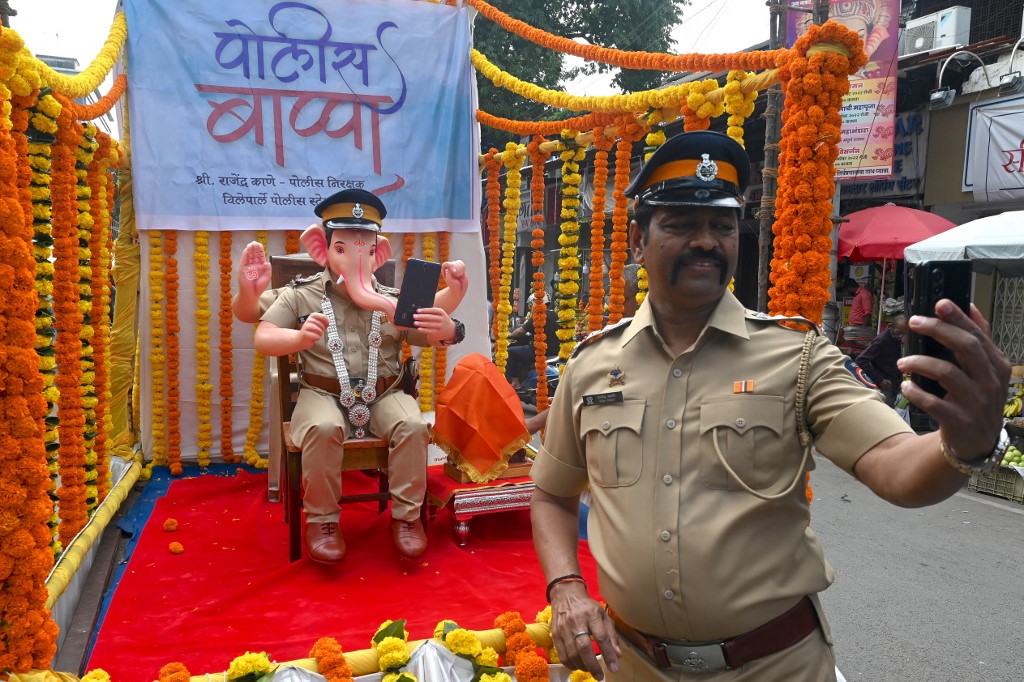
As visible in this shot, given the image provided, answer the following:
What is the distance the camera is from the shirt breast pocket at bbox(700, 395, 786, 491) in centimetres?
143

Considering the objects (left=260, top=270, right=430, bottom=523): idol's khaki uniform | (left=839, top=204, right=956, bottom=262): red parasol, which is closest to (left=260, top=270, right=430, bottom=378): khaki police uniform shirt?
(left=260, top=270, right=430, bottom=523): idol's khaki uniform

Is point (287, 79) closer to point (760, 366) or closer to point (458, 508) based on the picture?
point (458, 508)

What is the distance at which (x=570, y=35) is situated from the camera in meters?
14.2

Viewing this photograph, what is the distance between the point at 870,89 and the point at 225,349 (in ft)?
25.3

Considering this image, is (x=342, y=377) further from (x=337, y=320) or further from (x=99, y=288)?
(x=99, y=288)

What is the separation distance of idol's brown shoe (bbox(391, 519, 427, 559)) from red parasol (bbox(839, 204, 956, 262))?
6952mm

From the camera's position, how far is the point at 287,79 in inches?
195

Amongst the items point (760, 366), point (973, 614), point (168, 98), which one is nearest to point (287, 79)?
point (168, 98)

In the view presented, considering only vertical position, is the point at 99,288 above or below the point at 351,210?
below

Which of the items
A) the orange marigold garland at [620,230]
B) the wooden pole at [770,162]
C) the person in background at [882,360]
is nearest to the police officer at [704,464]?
the orange marigold garland at [620,230]

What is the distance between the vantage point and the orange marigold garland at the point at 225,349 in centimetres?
503

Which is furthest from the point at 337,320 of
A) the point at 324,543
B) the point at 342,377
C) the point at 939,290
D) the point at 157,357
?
the point at 939,290

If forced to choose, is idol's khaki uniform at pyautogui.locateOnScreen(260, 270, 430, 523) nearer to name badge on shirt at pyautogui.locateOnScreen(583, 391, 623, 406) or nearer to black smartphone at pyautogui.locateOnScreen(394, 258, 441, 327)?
black smartphone at pyautogui.locateOnScreen(394, 258, 441, 327)

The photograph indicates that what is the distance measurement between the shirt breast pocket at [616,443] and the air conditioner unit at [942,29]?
32.3 ft
